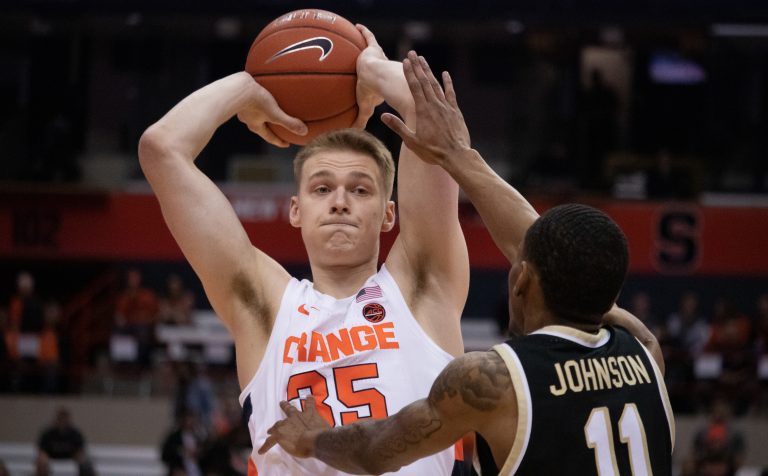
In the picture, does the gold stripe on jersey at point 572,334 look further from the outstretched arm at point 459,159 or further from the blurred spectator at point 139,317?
the blurred spectator at point 139,317

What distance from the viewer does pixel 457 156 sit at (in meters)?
3.60

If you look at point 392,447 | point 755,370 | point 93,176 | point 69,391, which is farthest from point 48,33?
point 392,447

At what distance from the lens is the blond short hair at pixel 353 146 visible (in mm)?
3910

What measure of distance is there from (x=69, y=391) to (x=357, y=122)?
12.3 m

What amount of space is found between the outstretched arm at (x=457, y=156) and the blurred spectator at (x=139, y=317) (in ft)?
40.6

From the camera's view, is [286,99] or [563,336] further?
[286,99]

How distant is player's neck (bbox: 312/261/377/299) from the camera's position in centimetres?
389

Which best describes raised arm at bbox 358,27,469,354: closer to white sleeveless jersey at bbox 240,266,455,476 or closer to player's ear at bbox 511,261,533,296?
white sleeveless jersey at bbox 240,266,455,476

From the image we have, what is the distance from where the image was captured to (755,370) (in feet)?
49.0

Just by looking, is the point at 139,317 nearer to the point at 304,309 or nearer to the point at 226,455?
the point at 226,455

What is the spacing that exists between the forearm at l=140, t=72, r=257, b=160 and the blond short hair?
33 cm

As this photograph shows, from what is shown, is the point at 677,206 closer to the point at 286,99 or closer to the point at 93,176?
the point at 93,176

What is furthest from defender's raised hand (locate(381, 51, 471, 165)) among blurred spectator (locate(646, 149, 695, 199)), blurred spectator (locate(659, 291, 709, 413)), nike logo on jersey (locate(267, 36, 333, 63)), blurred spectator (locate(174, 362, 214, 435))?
blurred spectator (locate(646, 149, 695, 199))

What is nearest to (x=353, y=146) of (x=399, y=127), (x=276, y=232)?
(x=399, y=127)
